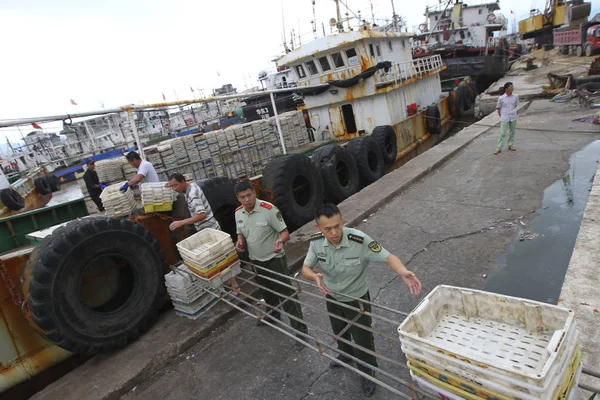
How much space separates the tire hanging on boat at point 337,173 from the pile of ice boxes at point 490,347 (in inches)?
231

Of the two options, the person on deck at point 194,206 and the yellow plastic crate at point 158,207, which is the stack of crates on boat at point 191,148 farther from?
the person on deck at point 194,206

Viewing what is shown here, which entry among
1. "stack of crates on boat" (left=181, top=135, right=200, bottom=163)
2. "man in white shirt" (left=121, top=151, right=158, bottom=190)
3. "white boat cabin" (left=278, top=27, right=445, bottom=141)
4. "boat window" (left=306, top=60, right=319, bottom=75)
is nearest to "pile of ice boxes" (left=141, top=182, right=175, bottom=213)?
"man in white shirt" (left=121, top=151, right=158, bottom=190)

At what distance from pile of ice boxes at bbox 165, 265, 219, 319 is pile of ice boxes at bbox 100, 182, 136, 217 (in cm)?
134

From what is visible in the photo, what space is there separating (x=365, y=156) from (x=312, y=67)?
4.93 m

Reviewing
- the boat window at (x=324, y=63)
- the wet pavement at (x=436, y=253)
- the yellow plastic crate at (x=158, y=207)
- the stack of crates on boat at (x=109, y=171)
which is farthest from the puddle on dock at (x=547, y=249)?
the stack of crates on boat at (x=109, y=171)

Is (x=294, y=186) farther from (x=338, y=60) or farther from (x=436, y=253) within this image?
(x=338, y=60)

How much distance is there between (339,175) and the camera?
28.8ft

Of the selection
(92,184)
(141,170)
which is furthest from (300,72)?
(141,170)

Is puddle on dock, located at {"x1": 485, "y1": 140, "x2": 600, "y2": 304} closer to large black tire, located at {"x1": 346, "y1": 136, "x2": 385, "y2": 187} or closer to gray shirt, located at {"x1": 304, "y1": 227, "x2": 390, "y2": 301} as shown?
gray shirt, located at {"x1": 304, "y1": 227, "x2": 390, "y2": 301}

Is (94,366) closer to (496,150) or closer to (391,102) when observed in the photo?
(496,150)

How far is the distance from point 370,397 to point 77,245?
10.5ft

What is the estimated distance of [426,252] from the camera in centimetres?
477

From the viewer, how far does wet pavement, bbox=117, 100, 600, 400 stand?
3156mm

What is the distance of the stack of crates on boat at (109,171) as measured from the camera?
28.9ft
